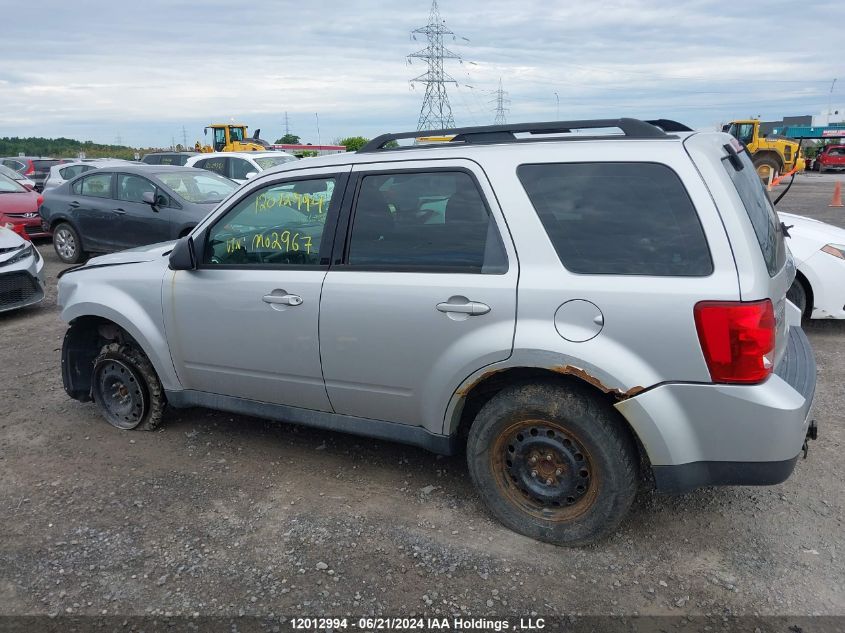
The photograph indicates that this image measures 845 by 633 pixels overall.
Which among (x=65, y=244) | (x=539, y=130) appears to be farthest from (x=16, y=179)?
(x=539, y=130)

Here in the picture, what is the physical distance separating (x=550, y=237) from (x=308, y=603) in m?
1.86

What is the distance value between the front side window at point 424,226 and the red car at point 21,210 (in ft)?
32.9

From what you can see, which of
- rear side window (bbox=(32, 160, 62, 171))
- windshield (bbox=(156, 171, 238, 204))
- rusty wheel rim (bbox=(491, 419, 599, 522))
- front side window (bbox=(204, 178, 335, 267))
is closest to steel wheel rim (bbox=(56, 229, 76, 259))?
windshield (bbox=(156, 171, 238, 204))

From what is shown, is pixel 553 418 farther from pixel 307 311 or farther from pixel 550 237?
pixel 307 311

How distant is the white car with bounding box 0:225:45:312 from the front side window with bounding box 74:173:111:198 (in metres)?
2.90

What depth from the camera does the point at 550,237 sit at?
304 cm

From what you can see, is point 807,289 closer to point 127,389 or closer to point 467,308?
point 467,308

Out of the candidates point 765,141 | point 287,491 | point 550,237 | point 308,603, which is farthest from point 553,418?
point 765,141

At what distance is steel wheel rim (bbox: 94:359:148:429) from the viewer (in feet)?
14.9

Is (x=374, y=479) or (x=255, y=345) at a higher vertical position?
(x=255, y=345)

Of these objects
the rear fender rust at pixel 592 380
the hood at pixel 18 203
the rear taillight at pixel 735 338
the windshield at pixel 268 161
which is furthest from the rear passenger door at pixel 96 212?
the rear taillight at pixel 735 338

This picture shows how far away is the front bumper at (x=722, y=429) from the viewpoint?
9.00 ft

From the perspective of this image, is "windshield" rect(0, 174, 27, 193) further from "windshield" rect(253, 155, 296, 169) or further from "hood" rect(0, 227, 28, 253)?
"hood" rect(0, 227, 28, 253)

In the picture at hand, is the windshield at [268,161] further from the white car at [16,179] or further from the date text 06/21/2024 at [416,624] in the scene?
the date text 06/21/2024 at [416,624]
